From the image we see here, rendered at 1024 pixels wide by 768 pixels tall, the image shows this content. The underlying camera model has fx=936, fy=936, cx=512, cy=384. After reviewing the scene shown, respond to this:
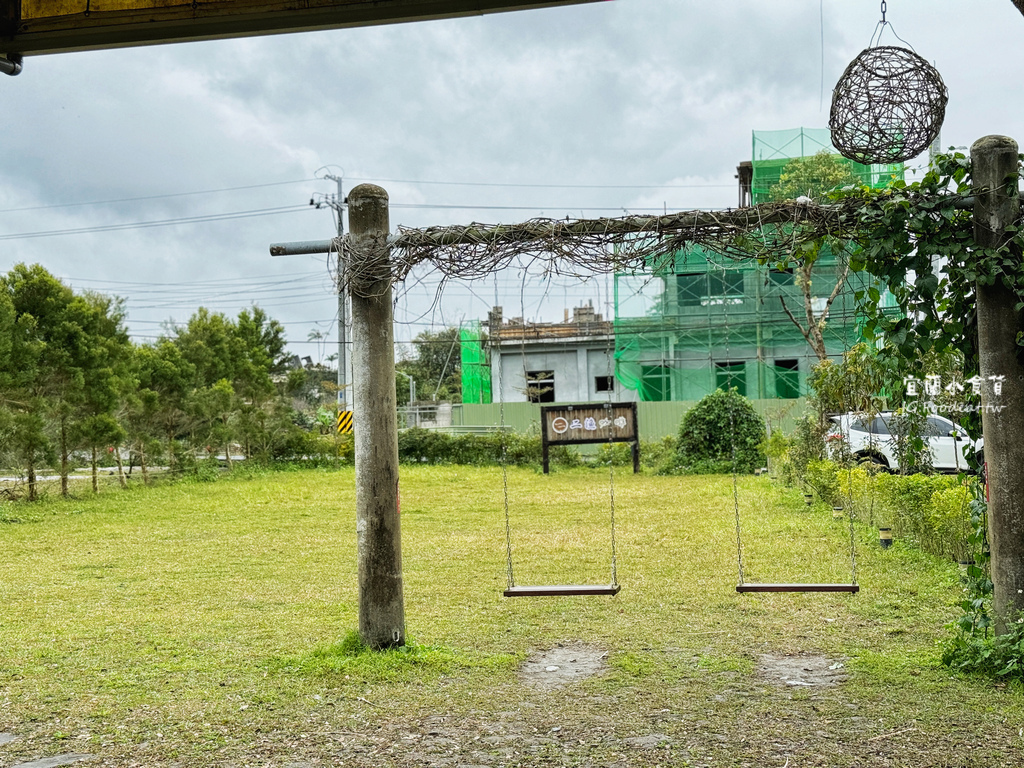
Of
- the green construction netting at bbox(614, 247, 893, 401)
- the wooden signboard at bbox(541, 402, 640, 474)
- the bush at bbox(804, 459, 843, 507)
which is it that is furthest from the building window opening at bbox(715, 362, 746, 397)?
the bush at bbox(804, 459, 843, 507)

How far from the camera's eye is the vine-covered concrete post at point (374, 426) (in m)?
6.35

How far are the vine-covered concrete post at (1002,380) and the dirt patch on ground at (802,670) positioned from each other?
3.31 feet

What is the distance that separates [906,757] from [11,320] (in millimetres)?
16091

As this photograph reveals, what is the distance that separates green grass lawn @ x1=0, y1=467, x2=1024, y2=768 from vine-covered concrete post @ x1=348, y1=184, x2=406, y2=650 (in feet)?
1.16

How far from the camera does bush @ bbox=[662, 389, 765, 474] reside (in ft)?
74.4

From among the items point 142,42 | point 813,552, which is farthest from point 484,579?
point 142,42

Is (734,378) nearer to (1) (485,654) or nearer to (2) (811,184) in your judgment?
(2) (811,184)

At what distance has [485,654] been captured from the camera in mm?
6551

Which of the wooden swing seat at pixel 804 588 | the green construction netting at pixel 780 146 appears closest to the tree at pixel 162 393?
the green construction netting at pixel 780 146

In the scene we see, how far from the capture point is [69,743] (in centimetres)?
490

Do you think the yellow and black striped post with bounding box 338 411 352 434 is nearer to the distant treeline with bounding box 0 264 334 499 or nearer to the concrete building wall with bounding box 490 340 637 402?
the distant treeline with bounding box 0 264 334 499

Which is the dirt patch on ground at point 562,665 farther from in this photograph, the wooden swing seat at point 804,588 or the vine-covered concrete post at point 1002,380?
the vine-covered concrete post at point 1002,380

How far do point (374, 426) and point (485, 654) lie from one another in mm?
1777

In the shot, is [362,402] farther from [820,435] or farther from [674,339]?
[674,339]
